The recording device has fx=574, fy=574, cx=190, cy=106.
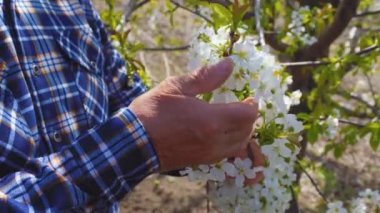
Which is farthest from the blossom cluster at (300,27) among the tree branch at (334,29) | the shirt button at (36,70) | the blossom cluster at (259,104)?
the shirt button at (36,70)

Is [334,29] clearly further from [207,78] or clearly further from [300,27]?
[207,78]

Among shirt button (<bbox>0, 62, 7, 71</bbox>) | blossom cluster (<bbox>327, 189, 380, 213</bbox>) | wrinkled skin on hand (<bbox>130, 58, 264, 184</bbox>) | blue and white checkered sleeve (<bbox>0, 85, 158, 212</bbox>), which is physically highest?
shirt button (<bbox>0, 62, 7, 71</bbox>)

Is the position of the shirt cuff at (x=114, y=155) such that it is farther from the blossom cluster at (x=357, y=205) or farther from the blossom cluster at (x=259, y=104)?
the blossom cluster at (x=357, y=205)

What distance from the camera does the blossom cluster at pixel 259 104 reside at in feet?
3.88

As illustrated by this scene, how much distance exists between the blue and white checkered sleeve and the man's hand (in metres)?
0.04

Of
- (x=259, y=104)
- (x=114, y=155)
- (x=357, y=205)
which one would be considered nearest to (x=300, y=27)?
(x=357, y=205)

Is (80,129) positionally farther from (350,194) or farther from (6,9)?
(350,194)

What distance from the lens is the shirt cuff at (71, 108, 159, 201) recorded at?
1.21m

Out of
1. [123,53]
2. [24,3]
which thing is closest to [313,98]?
[123,53]

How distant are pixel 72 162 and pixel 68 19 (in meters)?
0.55

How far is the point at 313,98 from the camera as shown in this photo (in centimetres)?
254

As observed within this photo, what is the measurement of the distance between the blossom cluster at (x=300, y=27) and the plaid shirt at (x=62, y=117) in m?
1.11

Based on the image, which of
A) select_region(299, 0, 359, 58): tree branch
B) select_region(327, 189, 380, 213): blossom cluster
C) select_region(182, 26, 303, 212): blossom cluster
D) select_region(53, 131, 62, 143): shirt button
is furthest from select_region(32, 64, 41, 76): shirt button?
select_region(299, 0, 359, 58): tree branch

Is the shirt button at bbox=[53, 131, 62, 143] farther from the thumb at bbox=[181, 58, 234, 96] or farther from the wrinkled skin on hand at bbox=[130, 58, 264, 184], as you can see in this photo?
the thumb at bbox=[181, 58, 234, 96]
